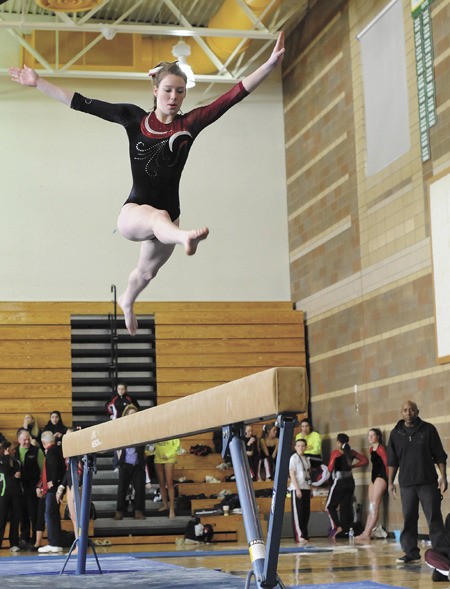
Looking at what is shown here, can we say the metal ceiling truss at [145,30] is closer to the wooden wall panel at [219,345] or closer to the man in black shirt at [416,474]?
the wooden wall panel at [219,345]

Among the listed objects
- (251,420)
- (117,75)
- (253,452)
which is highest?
(117,75)

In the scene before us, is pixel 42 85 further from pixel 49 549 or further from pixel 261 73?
pixel 49 549

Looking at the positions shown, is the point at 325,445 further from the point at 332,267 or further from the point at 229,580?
the point at 229,580

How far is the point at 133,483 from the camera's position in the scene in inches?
595

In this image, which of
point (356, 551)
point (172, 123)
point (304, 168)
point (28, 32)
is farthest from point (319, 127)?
point (172, 123)

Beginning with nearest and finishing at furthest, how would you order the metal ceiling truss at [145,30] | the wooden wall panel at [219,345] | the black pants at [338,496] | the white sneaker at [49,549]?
the white sneaker at [49,549] < the black pants at [338,496] < the metal ceiling truss at [145,30] < the wooden wall panel at [219,345]

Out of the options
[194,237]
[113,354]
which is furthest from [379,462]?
[194,237]

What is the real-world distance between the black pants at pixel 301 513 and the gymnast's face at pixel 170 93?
915 centimetres

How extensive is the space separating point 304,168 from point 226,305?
9.71ft

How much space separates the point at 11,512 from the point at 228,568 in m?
4.75

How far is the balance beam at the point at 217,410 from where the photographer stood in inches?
187

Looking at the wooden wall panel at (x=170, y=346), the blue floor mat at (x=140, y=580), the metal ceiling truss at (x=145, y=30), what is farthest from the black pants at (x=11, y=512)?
the metal ceiling truss at (x=145, y=30)

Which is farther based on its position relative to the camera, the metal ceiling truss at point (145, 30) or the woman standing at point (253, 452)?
the woman standing at point (253, 452)

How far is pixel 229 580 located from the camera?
21.1 ft
